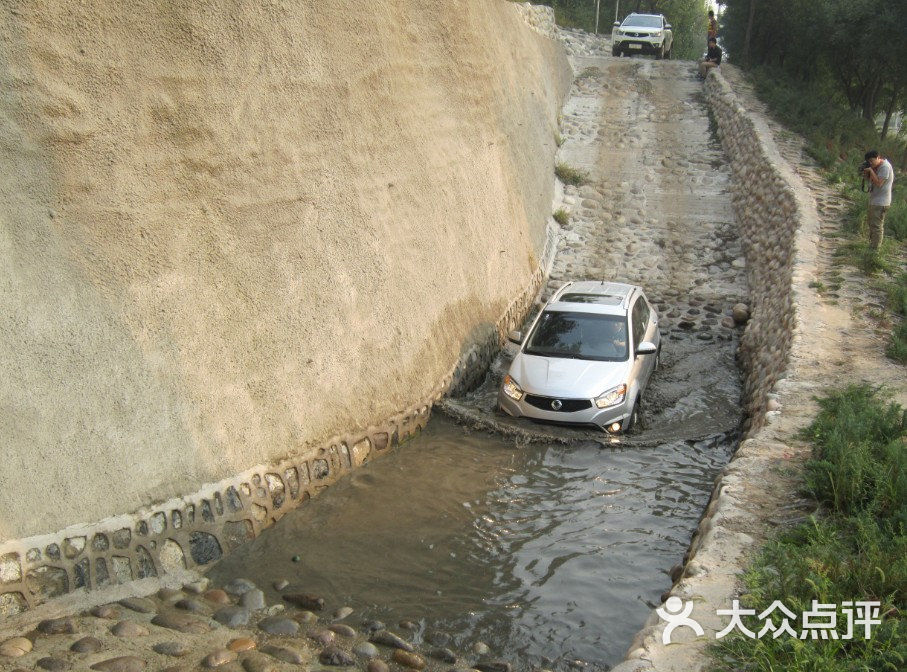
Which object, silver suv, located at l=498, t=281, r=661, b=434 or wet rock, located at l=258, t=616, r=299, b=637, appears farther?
silver suv, located at l=498, t=281, r=661, b=434

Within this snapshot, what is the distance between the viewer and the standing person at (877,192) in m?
13.7

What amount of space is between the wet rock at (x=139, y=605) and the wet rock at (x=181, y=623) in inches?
5.9

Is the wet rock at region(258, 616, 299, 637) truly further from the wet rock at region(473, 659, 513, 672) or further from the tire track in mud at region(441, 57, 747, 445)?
the tire track in mud at region(441, 57, 747, 445)

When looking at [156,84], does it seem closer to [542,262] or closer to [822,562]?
[822,562]

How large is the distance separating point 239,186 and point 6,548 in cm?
417

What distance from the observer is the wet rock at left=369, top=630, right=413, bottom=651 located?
22.6 feet

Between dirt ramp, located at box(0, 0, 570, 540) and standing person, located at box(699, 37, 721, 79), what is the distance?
1641 cm

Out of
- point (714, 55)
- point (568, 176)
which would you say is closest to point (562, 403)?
point (568, 176)

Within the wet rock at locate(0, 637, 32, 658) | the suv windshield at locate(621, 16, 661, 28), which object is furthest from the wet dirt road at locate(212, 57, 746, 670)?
the suv windshield at locate(621, 16, 661, 28)

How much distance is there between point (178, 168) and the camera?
8.44 meters

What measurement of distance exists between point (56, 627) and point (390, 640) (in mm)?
2484

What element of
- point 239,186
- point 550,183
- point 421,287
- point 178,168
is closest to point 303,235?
point 239,186

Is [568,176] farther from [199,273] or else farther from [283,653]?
[283,653]

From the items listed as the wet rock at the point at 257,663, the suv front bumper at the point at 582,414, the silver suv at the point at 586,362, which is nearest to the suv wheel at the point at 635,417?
the silver suv at the point at 586,362
